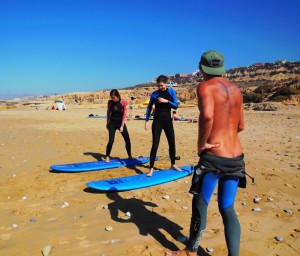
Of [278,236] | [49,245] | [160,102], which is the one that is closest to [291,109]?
[160,102]

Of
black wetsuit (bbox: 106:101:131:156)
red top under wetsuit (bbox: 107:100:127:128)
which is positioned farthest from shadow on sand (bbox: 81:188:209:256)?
red top under wetsuit (bbox: 107:100:127:128)

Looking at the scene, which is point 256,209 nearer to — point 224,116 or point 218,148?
point 218,148

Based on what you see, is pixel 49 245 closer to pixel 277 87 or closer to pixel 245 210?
pixel 245 210

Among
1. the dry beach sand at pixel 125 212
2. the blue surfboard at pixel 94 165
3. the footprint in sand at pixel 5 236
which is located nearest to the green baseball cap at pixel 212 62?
the dry beach sand at pixel 125 212

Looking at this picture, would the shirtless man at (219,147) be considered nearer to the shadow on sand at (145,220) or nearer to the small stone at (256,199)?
the shadow on sand at (145,220)

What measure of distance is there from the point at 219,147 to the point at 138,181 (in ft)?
11.2

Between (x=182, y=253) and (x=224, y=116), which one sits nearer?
(x=224, y=116)

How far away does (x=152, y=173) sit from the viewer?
6.76 m

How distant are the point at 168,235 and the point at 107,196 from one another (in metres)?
1.92

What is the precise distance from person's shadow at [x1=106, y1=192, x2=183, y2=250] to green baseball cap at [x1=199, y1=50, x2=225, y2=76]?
2.24 metres

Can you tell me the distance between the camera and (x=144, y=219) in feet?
15.4

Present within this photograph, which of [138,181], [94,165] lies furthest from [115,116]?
[138,181]

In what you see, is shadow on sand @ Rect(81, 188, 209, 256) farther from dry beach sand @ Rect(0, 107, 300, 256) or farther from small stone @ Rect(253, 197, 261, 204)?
small stone @ Rect(253, 197, 261, 204)

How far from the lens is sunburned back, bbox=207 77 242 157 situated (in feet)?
10.2
